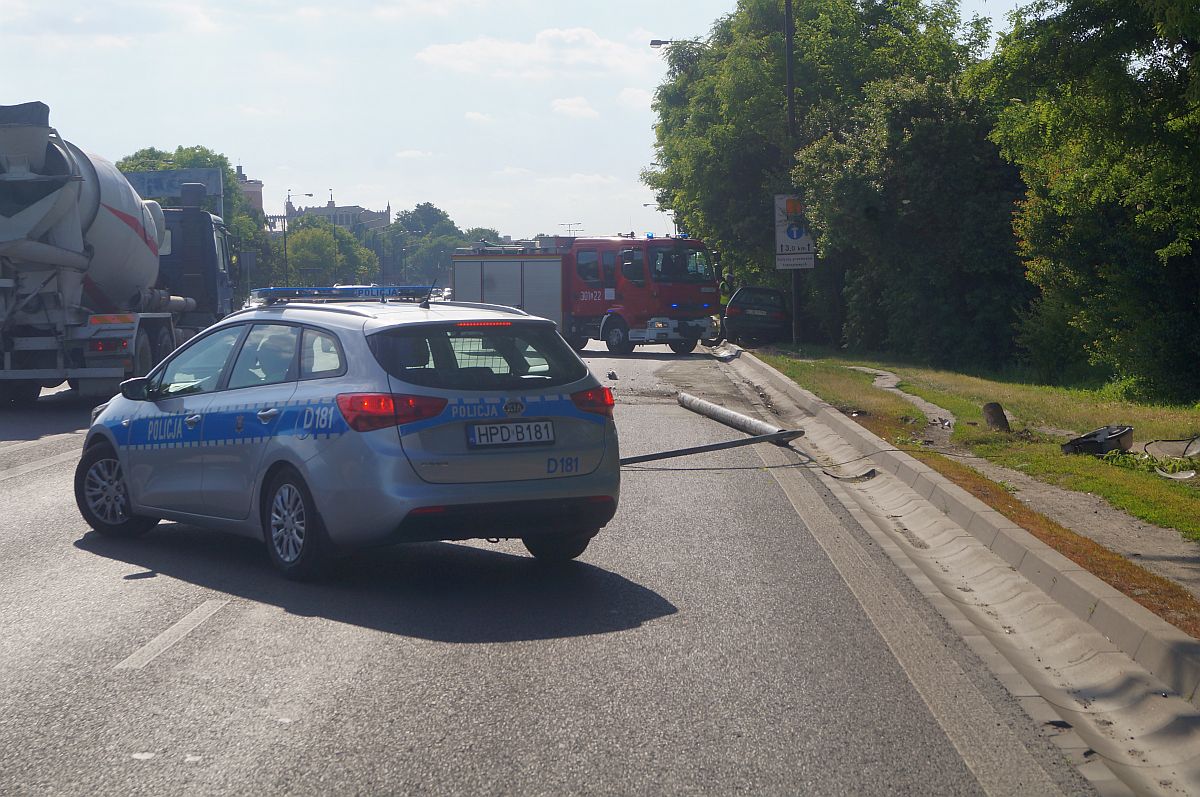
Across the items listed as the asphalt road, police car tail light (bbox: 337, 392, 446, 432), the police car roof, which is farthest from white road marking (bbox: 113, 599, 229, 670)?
the police car roof

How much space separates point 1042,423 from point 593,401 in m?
8.78

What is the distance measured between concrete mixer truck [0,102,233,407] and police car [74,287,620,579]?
424 inches

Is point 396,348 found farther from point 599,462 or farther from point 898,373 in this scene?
Result: point 898,373

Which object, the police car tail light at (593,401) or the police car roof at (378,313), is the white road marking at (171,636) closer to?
the police car roof at (378,313)

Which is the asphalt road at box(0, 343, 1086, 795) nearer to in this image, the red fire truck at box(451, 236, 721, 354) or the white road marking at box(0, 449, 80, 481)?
the white road marking at box(0, 449, 80, 481)

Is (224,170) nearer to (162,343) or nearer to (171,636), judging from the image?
(162,343)

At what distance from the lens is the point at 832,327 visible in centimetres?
3803

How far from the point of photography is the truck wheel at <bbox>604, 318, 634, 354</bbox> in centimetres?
3703

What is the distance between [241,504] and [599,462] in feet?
7.03

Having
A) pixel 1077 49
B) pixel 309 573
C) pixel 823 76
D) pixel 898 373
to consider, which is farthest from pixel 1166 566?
pixel 823 76

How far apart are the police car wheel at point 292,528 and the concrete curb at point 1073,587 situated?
13.0ft

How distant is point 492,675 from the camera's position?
5.77m

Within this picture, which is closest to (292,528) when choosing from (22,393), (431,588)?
(431,588)

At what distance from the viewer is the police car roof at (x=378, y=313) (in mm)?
7680
